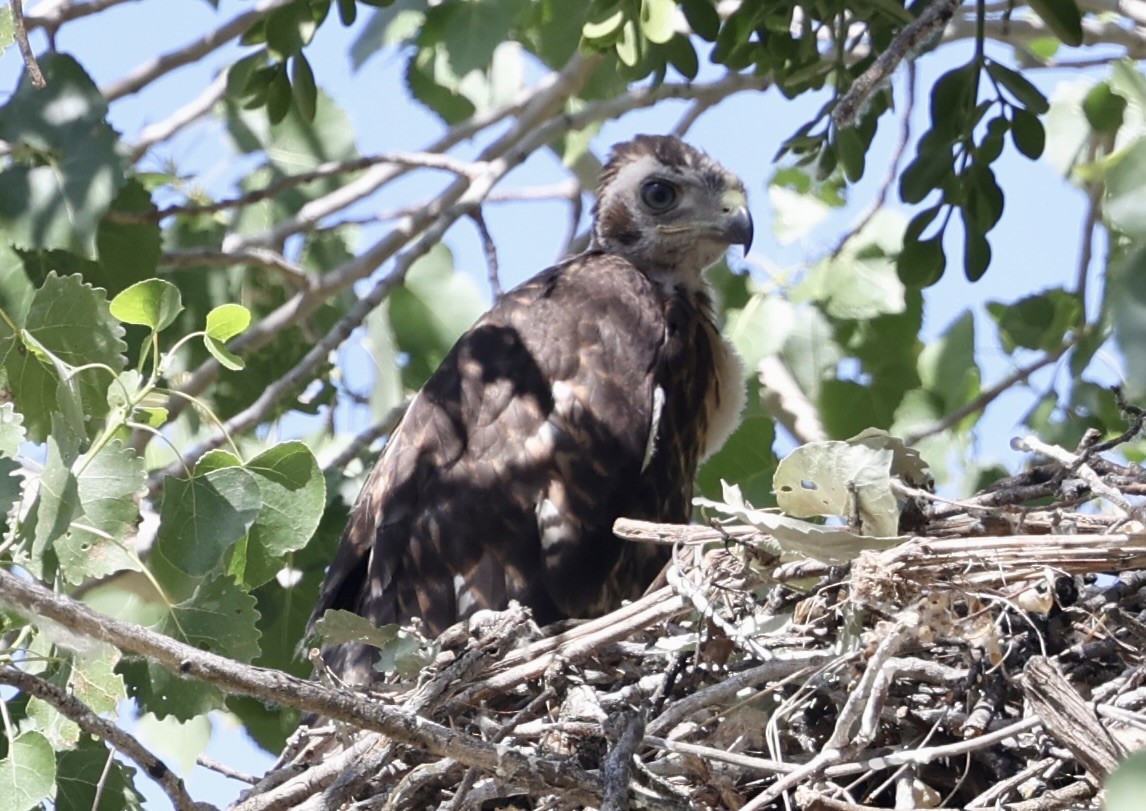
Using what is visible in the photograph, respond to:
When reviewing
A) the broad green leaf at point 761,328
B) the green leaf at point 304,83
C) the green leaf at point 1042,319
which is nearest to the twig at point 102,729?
the green leaf at point 304,83

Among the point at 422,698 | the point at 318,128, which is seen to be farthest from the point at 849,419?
the point at 422,698

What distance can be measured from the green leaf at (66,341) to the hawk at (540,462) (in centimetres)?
145

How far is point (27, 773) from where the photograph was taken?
103 inches

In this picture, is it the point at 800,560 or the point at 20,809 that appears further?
the point at 800,560

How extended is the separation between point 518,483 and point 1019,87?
167cm

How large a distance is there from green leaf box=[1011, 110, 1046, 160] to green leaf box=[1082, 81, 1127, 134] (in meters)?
1.15

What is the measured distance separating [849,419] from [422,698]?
3.14 meters

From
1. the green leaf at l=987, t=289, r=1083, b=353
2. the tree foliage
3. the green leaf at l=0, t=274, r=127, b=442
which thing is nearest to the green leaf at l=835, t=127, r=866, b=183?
the tree foliage

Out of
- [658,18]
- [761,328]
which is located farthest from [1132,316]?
[761,328]

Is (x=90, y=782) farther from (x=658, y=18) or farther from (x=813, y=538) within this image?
(x=658, y=18)

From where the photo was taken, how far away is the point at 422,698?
2721mm

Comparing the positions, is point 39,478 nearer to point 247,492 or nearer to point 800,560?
point 247,492

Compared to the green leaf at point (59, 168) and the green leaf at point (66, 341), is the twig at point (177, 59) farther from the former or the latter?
the green leaf at point (66, 341)

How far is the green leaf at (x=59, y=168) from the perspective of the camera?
146 inches
